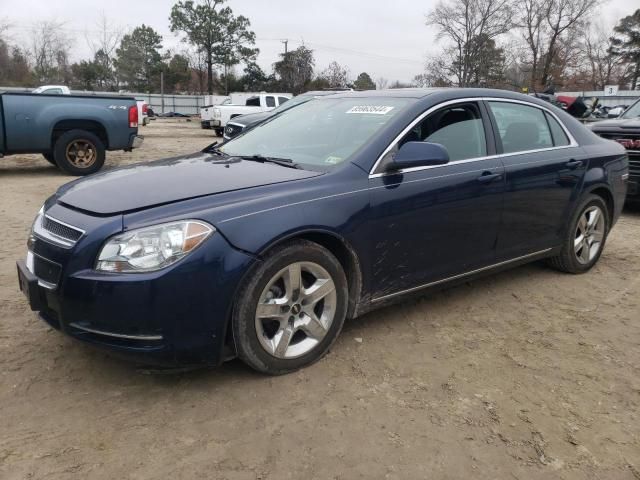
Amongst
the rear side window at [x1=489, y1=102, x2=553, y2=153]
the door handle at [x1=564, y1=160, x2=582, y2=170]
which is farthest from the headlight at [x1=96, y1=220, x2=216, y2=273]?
the door handle at [x1=564, y1=160, x2=582, y2=170]

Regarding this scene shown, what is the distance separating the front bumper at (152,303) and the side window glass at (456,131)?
1612 millimetres

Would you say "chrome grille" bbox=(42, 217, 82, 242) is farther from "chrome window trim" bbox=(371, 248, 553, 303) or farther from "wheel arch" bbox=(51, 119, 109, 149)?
"wheel arch" bbox=(51, 119, 109, 149)

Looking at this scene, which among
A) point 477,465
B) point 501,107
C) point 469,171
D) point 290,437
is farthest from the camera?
point 501,107

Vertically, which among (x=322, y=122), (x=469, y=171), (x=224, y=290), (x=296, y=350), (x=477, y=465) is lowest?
(x=477, y=465)

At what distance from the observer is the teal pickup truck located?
9.29 meters

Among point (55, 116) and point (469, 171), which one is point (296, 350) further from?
point (55, 116)

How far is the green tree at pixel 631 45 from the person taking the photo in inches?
2276

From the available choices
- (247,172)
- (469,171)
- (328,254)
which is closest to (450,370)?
(328,254)

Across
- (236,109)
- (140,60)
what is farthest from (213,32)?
(236,109)

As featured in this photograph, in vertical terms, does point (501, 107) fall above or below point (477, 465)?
above

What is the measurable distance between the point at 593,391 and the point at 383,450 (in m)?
1.32

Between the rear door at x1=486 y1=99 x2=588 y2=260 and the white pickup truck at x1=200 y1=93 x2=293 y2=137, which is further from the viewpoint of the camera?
the white pickup truck at x1=200 y1=93 x2=293 y2=137

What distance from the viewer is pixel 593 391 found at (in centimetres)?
296

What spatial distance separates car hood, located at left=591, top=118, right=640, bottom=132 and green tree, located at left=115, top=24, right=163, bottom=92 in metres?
58.3
